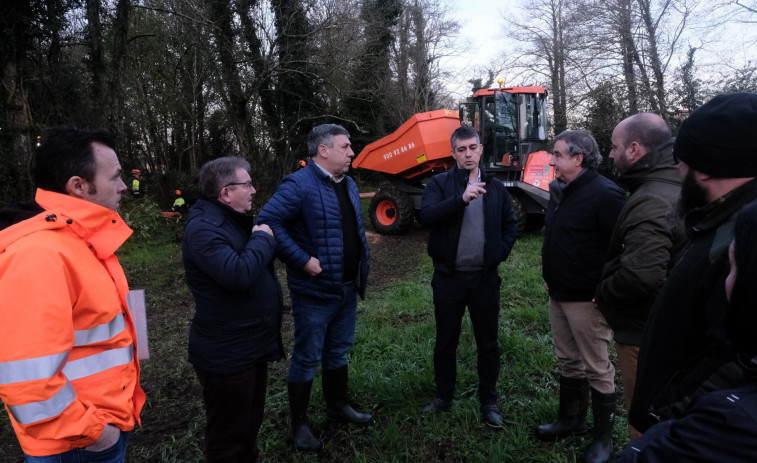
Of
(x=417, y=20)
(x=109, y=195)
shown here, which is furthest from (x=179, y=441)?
(x=417, y=20)

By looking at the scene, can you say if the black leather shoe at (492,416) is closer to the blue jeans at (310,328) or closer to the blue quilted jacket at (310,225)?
the blue jeans at (310,328)

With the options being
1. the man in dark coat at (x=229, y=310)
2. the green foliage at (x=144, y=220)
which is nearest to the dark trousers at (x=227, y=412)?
the man in dark coat at (x=229, y=310)

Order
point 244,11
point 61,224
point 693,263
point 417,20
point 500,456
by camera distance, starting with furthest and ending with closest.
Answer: point 417,20
point 244,11
point 500,456
point 61,224
point 693,263

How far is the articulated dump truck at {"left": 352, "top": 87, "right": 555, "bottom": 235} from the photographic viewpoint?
8.64 meters

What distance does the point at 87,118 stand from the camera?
10.1 metres

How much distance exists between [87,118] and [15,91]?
2.02 metres

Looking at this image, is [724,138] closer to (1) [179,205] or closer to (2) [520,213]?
(2) [520,213]

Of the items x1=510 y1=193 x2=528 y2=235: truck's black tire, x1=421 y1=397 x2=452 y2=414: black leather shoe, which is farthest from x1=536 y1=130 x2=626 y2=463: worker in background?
x1=510 y1=193 x2=528 y2=235: truck's black tire

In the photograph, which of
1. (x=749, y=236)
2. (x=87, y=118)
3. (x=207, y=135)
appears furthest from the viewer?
(x=207, y=135)

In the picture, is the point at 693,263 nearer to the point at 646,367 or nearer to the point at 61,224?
the point at 646,367

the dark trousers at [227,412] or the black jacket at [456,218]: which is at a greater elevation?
the black jacket at [456,218]

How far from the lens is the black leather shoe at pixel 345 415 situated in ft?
9.64

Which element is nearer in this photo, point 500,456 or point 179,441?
point 500,456

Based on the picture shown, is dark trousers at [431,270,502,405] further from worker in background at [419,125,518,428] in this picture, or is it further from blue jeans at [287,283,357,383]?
blue jeans at [287,283,357,383]
